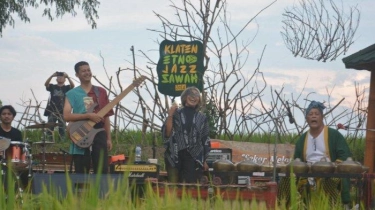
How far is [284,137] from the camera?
53.5 feet

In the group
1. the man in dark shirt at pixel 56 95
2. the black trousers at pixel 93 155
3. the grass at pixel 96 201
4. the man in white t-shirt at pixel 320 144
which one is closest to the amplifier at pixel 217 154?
the black trousers at pixel 93 155

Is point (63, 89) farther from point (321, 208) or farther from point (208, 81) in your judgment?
point (321, 208)

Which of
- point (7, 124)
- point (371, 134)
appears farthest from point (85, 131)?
point (371, 134)

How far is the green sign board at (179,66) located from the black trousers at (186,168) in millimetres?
2665

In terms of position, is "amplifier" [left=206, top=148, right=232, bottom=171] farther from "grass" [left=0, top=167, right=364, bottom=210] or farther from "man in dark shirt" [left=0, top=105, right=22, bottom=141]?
"grass" [left=0, top=167, right=364, bottom=210]

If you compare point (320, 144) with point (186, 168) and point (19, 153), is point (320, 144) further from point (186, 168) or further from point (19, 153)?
point (19, 153)

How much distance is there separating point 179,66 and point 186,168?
312 cm

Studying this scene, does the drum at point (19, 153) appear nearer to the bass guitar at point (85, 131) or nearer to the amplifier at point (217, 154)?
the bass guitar at point (85, 131)

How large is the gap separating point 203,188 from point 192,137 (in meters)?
2.19

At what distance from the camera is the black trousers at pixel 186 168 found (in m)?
9.42

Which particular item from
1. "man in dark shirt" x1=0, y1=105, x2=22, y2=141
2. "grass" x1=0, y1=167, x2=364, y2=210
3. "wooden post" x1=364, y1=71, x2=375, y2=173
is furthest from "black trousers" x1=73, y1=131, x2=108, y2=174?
"grass" x1=0, y1=167, x2=364, y2=210

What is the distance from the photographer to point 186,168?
9508 millimetres

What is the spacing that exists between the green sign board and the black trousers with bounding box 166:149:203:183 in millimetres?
2665

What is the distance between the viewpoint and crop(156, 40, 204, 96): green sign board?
40.3 ft
